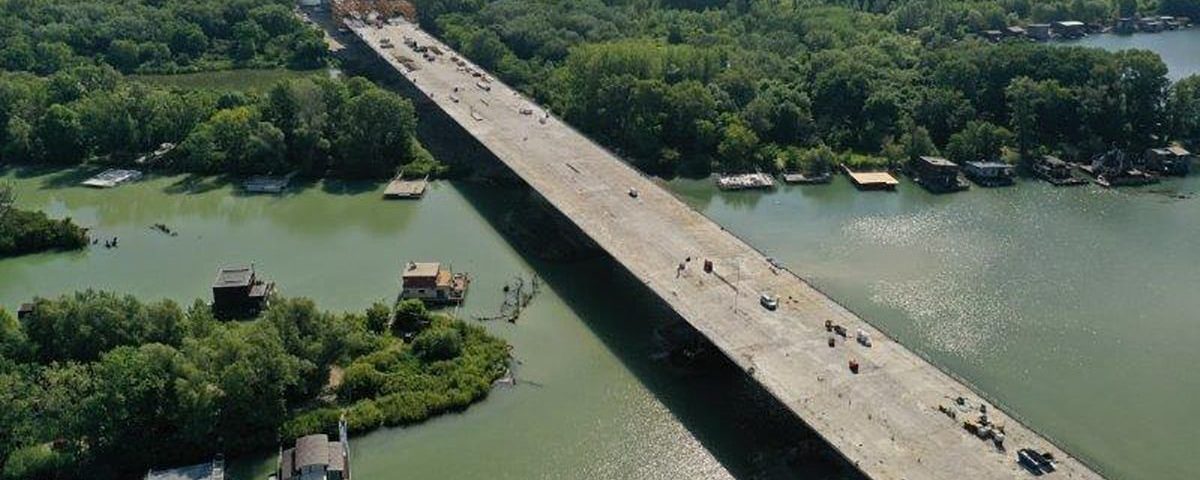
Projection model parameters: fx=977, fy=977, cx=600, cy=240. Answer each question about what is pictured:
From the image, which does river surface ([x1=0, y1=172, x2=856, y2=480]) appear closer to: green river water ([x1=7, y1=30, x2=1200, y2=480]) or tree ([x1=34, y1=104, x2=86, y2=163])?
green river water ([x1=7, y1=30, x2=1200, y2=480])

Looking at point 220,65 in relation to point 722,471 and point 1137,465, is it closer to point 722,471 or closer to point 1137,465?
point 722,471

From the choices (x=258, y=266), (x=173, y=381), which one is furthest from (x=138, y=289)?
(x=173, y=381)

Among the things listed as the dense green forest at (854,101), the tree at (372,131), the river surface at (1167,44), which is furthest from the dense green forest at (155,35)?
the river surface at (1167,44)

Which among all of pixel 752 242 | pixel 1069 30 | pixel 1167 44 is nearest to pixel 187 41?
pixel 752 242

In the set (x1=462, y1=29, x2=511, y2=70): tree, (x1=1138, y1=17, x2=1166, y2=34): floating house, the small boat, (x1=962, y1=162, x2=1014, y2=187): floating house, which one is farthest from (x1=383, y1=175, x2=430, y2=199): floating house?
(x1=1138, y1=17, x2=1166, y2=34): floating house

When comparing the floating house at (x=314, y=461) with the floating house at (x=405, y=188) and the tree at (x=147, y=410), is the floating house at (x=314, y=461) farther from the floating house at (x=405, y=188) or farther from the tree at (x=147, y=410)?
the floating house at (x=405, y=188)

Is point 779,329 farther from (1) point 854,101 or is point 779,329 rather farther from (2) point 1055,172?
(1) point 854,101
